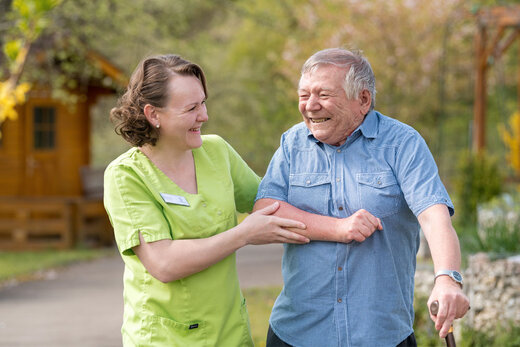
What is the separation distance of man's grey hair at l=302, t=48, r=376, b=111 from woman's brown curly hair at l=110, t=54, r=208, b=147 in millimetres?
414

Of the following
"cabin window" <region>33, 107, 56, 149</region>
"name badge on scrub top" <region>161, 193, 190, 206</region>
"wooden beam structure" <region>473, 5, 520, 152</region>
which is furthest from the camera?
"cabin window" <region>33, 107, 56, 149</region>

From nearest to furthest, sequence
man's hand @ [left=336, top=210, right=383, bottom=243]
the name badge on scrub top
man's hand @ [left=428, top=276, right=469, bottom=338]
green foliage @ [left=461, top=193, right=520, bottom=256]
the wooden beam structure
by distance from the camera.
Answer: man's hand @ [left=428, top=276, right=469, bottom=338]
man's hand @ [left=336, top=210, right=383, bottom=243]
the name badge on scrub top
green foliage @ [left=461, top=193, right=520, bottom=256]
the wooden beam structure

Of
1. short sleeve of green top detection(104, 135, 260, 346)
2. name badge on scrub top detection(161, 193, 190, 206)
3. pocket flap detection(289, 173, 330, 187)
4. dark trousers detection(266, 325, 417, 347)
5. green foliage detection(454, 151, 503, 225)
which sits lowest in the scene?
green foliage detection(454, 151, 503, 225)

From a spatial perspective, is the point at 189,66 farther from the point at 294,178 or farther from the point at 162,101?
the point at 294,178

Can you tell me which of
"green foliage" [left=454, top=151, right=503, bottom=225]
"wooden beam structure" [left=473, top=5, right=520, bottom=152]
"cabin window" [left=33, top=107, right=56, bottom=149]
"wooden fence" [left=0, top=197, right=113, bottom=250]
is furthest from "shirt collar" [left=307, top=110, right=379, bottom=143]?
"cabin window" [left=33, top=107, right=56, bottom=149]

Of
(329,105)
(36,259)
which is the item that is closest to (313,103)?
(329,105)

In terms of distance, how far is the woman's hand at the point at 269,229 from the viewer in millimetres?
2707

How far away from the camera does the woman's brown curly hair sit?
2.77 metres

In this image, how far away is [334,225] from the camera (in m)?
2.69

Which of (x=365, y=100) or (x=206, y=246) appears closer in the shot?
(x=206, y=246)

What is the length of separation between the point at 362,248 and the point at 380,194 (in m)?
0.18

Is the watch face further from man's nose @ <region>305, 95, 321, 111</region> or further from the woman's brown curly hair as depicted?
the woman's brown curly hair

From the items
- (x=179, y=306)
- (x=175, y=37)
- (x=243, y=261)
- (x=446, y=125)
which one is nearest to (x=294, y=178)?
(x=179, y=306)

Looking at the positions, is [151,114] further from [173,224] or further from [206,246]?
[206,246]
